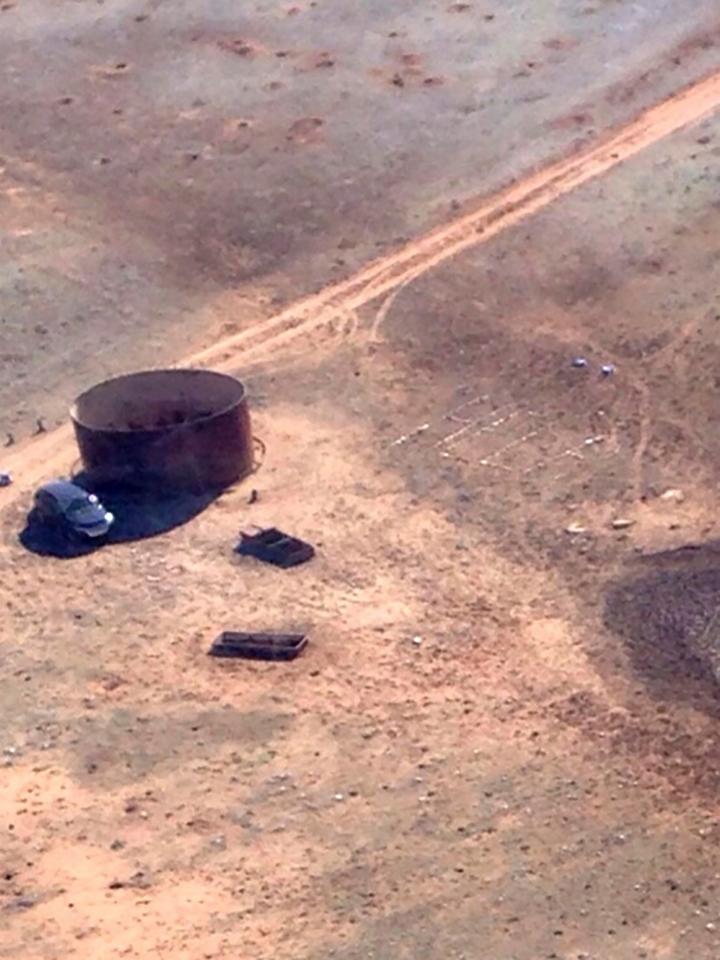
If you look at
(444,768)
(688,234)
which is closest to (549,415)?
(688,234)

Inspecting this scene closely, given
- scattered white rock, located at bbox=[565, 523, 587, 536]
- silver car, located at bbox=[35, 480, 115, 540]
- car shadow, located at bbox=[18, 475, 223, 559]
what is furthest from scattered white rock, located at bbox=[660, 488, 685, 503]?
silver car, located at bbox=[35, 480, 115, 540]

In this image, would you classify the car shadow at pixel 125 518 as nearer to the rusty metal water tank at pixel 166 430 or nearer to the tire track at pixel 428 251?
the rusty metal water tank at pixel 166 430

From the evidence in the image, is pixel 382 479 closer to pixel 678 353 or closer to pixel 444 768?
pixel 678 353

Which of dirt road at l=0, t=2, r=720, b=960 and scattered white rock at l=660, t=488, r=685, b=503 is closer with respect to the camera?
dirt road at l=0, t=2, r=720, b=960

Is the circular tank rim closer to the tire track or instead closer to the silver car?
the tire track

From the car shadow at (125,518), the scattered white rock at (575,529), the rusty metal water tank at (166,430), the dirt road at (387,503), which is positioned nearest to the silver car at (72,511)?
the car shadow at (125,518)

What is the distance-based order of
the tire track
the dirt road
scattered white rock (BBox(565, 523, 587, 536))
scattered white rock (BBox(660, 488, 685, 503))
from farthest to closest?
1. the tire track
2. scattered white rock (BBox(660, 488, 685, 503))
3. scattered white rock (BBox(565, 523, 587, 536))
4. the dirt road
